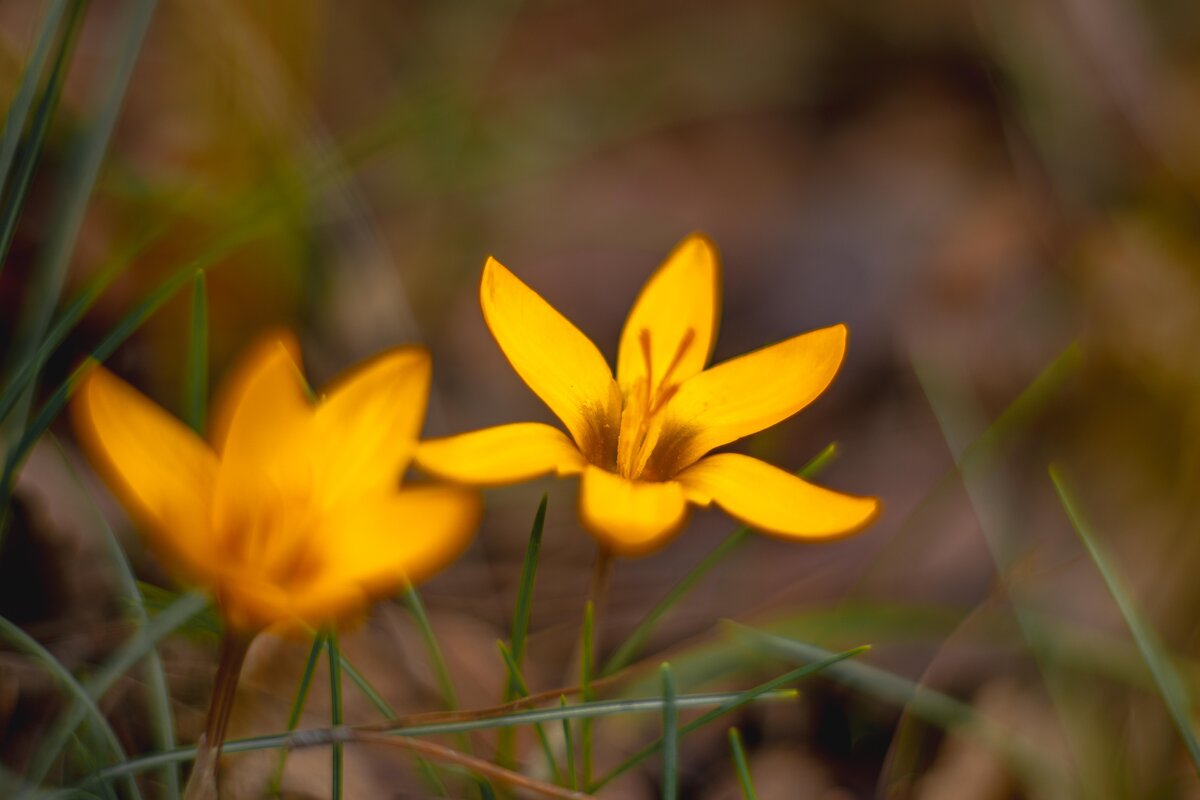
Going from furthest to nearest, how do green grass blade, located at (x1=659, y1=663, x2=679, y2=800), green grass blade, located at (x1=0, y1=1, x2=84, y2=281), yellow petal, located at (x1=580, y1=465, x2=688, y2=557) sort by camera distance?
green grass blade, located at (x1=0, y1=1, x2=84, y2=281) < green grass blade, located at (x1=659, y1=663, x2=679, y2=800) < yellow petal, located at (x1=580, y1=465, x2=688, y2=557)

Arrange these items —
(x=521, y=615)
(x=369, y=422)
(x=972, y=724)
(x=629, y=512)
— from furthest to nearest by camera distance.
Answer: (x=972, y=724) → (x=521, y=615) → (x=369, y=422) → (x=629, y=512)

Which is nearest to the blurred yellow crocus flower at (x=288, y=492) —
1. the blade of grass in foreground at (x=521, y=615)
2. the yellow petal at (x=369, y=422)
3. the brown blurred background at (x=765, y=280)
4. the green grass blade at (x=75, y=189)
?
the yellow petal at (x=369, y=422)

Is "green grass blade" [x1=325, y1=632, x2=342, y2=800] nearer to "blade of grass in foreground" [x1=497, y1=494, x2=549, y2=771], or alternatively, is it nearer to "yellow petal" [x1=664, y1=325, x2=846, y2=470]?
"blade of grass in foreground" [x1=497, y1=494, x2=549, y2=771]

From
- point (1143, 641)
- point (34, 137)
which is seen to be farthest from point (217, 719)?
point (1143, 641)

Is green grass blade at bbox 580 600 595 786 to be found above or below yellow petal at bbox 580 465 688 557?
below

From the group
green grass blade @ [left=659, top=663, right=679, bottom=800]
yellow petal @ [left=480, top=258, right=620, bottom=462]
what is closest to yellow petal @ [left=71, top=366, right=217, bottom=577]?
yellow petal @ [left=480, top=258, right=620, bottom=462]

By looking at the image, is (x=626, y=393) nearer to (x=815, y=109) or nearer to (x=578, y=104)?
(x=578, y=104)

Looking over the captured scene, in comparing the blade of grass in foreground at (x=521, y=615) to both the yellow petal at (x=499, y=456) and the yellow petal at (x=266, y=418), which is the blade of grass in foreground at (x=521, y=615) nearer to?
the yellow petal at (x=499, y=456)

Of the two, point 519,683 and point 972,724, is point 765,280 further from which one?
point 519,683
